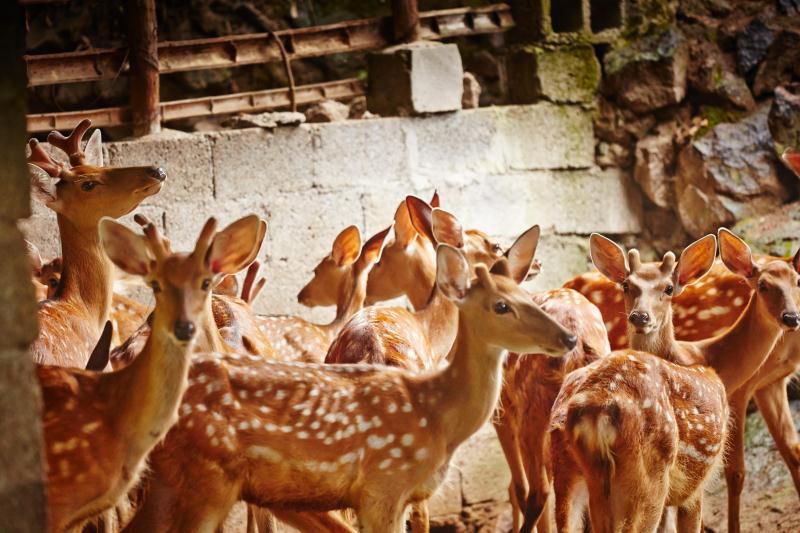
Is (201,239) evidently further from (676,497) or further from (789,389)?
(789,389)

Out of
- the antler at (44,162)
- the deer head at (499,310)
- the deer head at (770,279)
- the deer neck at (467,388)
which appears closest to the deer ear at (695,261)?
the deer head at (770,279)

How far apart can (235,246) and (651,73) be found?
5070 mm

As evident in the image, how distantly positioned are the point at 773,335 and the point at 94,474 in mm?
3396

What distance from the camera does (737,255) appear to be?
20.4ft

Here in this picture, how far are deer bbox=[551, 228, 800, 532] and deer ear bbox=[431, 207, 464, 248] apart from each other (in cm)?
68

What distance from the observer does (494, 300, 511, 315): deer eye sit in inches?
183

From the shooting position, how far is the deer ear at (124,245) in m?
4.20

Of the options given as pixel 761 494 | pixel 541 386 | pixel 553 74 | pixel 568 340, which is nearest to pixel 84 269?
pixel 541 386

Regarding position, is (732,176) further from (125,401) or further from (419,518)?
(125,401)

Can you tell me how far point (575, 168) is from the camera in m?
8.63

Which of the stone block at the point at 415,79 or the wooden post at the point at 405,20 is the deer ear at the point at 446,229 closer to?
the stone block at the point at 415,79

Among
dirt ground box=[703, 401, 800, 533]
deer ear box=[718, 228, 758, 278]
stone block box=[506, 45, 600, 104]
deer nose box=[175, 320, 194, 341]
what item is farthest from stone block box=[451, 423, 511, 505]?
deer nose box=[175, 320, 194, 341]

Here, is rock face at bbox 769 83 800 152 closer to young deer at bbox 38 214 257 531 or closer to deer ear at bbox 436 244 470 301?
deer ear at bbox 436 244 470 301

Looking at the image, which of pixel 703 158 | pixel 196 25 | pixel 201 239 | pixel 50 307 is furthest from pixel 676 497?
pixel 196 25
